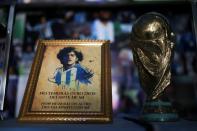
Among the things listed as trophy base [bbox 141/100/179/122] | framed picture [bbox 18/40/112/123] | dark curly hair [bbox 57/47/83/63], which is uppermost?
dark curly hair [bbox 57/47/83/63]

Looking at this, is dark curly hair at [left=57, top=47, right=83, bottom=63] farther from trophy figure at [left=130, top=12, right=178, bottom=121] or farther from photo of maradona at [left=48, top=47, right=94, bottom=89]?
trophy figure at [left=130, top=12, right=178, bottom=121]

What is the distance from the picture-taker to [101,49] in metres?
0.84

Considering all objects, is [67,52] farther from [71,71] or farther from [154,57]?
[154,57]

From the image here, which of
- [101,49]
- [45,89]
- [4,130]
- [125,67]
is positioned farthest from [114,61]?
[4,130]

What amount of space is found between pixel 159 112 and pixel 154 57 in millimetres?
146

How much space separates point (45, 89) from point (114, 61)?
1.60 ft

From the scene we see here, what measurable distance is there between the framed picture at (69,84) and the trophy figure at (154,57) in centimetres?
10

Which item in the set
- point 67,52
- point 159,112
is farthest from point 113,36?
point 159,112

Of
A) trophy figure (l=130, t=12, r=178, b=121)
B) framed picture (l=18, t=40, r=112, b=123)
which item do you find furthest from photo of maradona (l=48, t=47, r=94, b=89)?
trophy figure (l=130, t=12, r=178, b=121)

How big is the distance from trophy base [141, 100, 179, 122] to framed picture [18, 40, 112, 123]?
110 mm

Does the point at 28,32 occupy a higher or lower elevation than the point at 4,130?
higher

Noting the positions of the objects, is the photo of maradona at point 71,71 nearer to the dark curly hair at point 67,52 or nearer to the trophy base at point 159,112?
the dark curly hair at point 67,52

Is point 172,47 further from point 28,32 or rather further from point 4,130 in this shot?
point 28,32

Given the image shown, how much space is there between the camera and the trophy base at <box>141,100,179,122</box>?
2.40 ft
